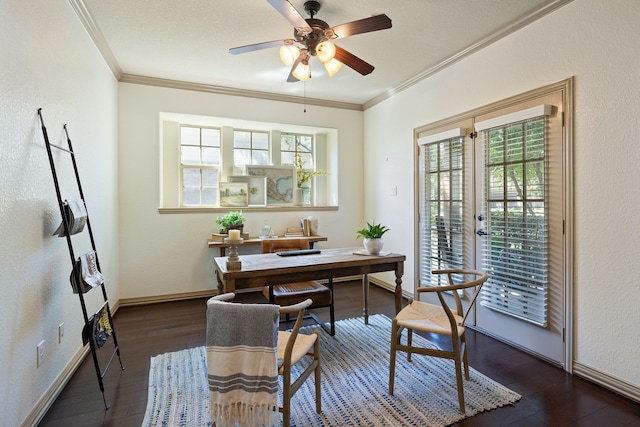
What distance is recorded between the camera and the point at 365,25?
204 cm

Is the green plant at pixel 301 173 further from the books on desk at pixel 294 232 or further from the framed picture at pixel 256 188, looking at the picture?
the books on desk at pixel 294 232

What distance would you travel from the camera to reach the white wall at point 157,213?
12.3 ft

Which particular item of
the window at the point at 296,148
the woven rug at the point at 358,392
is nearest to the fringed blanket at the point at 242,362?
the woven rug at the point at 358,392

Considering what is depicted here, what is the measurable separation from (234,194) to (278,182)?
0.66 m

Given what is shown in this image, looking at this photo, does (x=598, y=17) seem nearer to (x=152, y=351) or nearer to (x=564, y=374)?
(x=564, y=374)

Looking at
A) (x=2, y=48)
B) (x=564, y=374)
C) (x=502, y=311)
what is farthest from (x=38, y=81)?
(x=564, y=374)

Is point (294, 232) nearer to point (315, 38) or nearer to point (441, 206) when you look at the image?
point (441, 206)

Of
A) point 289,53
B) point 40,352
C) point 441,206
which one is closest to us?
point 40,352

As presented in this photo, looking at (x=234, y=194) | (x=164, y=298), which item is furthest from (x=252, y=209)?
(x=164, y=298)

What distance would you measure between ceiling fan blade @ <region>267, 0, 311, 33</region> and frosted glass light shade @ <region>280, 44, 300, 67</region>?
0.26 meters

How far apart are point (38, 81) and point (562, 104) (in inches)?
133

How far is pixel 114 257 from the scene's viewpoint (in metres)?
3.51

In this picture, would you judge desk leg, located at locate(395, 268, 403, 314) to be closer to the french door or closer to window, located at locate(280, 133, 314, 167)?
the french door

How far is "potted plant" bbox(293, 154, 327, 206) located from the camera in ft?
15.4
